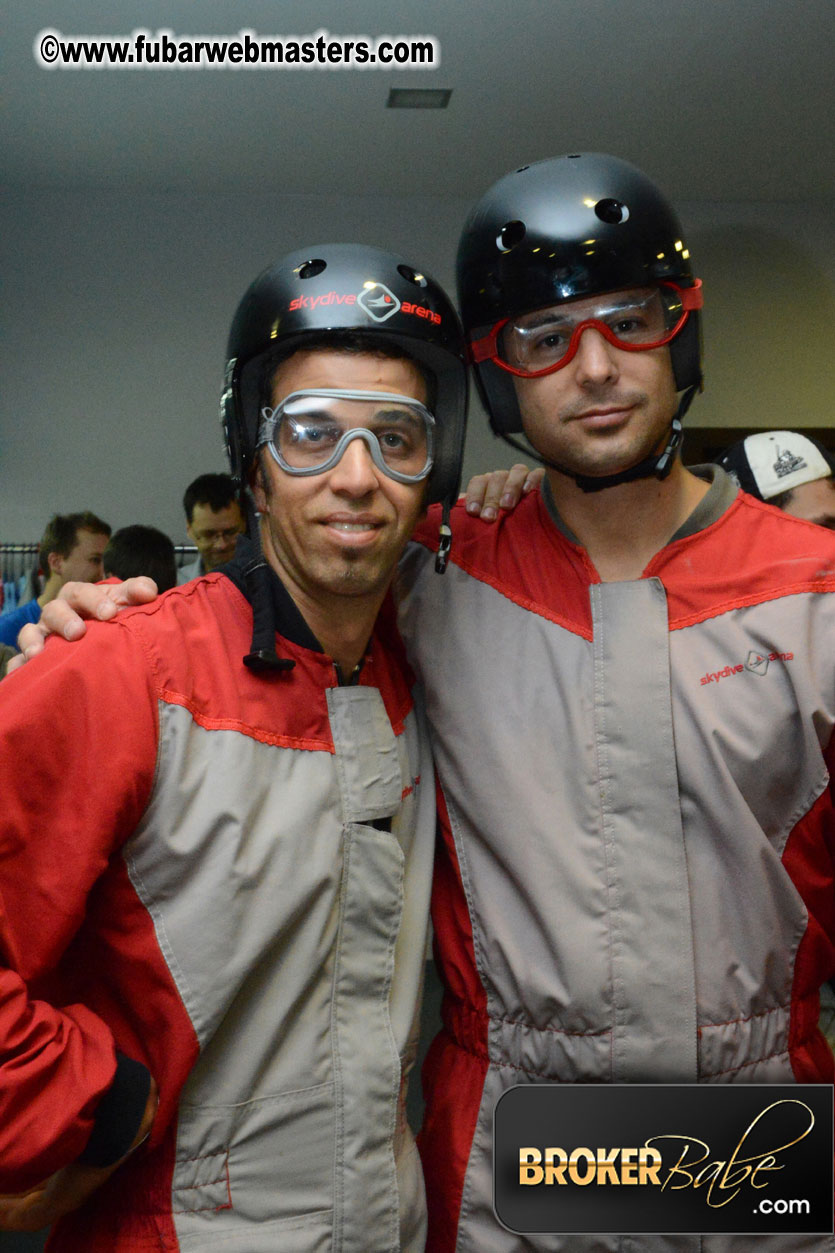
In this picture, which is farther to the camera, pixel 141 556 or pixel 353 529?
pixel 141 556

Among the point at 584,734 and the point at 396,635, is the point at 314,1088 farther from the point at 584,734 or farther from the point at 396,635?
the point at 396,635

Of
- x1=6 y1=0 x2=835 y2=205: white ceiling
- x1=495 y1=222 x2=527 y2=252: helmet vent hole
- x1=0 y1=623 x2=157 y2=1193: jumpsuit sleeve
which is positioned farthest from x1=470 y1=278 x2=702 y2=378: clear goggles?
x1=6 y1=0 x2=835 y2=205: white ceiling

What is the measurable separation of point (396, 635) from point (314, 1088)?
0.74m

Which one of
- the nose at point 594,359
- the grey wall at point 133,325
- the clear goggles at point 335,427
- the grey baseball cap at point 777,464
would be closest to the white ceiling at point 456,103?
the grey wall at point 133,325

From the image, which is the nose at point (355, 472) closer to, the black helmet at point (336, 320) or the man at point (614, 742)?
the black helmet at point (336, 320)

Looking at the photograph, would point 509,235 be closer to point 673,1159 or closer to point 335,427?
point 335,427

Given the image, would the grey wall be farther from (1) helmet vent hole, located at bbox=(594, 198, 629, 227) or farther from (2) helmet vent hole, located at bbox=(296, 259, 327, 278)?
(2) helmet vent hole, located at bbox=(296, 259, 327, 278)

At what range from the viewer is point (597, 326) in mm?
1705

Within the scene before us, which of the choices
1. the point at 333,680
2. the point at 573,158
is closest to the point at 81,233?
the point at 573,158

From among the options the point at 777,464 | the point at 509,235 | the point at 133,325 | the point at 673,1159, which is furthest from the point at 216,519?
the point at 673,1159

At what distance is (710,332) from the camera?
6199 mm

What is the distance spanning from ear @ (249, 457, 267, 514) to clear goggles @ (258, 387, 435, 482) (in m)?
0.09

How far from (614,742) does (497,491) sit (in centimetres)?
58

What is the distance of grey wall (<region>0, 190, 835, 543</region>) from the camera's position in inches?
232
